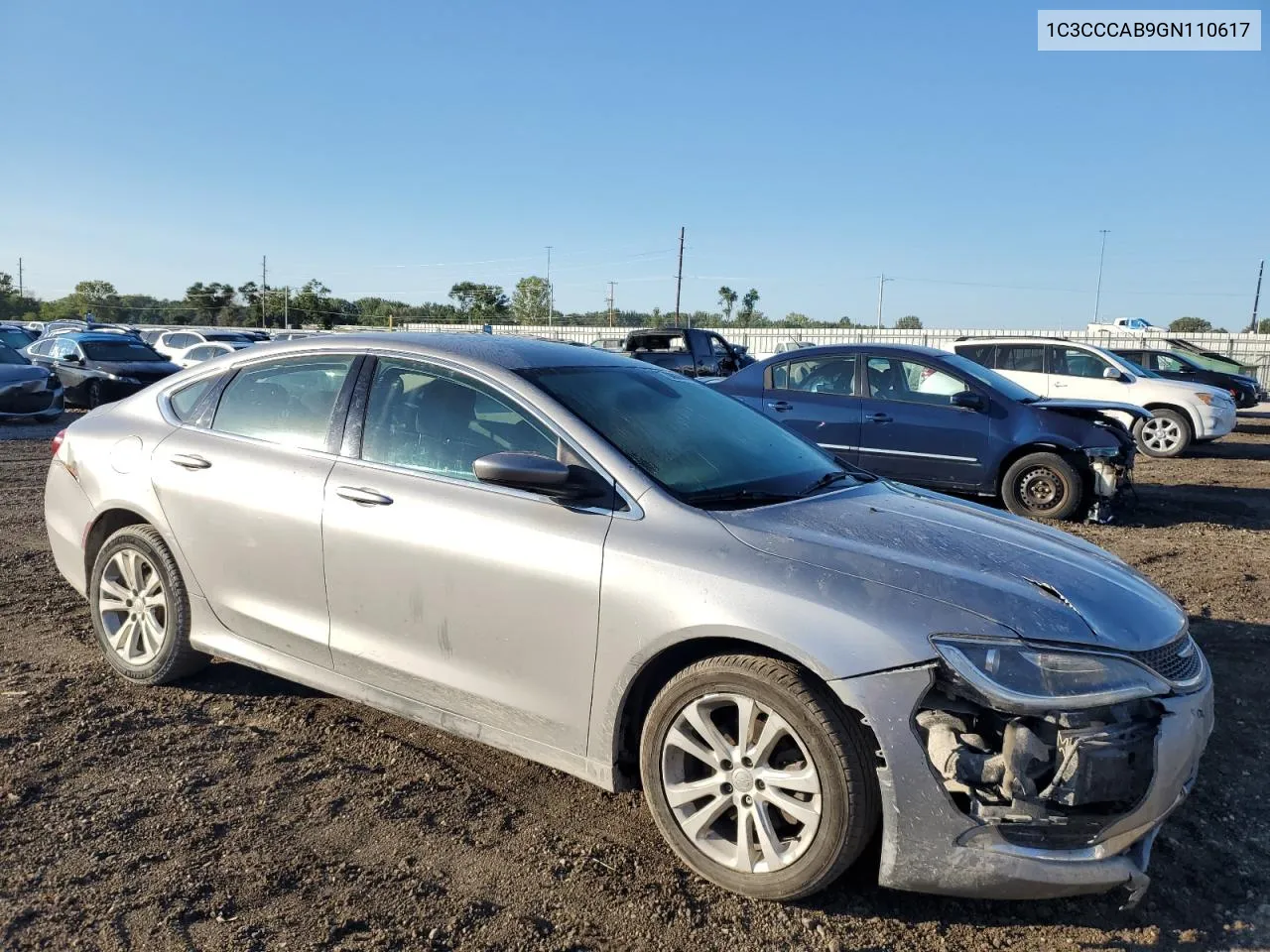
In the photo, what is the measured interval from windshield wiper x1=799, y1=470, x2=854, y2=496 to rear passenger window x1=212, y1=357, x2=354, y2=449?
6.32 feet

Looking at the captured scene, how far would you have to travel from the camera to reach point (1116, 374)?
14141 mm

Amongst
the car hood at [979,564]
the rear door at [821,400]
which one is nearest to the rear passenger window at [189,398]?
the car hood at [979,564]

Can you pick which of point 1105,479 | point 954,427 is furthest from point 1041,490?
point 954,427

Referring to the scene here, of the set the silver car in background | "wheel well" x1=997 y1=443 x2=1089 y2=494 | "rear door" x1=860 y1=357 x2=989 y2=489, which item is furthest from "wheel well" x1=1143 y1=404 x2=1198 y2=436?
the silver car in background

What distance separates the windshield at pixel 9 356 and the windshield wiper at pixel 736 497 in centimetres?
1545

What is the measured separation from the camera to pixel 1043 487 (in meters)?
8.57

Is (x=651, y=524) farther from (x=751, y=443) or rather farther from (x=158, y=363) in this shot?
(x=158, y=363)

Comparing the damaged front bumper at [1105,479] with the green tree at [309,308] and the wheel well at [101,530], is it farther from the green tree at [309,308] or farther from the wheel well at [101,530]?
the green tree at [309,308]

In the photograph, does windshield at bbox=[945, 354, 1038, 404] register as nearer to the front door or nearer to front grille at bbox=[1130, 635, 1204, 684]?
front grille at bbox=[1130, 635, 1204, 684]

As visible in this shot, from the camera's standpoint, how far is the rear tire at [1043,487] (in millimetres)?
8430

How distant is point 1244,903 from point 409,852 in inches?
103

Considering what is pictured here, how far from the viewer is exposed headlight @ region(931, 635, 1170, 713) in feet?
7.82

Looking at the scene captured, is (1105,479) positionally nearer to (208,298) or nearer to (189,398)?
(189,398)

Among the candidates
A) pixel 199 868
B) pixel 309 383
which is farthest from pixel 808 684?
pixel 309 383
